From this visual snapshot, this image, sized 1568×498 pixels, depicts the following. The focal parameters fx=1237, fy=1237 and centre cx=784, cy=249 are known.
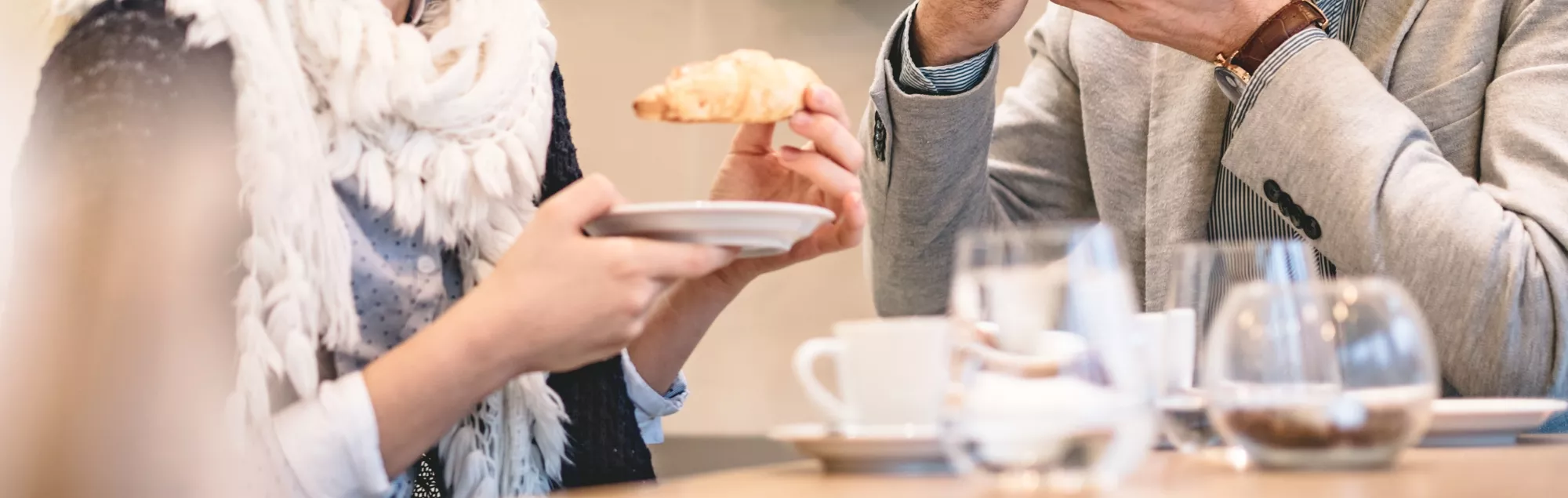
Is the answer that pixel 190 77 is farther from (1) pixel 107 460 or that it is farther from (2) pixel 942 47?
(2) pixel 942 47

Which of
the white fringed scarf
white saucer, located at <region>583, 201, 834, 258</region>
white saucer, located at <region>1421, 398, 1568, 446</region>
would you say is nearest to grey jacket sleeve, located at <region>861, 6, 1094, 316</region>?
the white fringed scarf

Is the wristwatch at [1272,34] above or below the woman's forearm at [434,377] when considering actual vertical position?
above

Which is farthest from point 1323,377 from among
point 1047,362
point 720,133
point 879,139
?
point 720,133

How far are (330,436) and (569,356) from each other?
173 millimetres

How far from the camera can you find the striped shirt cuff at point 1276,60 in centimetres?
114

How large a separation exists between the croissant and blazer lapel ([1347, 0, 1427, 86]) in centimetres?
73

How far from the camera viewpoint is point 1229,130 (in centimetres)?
137

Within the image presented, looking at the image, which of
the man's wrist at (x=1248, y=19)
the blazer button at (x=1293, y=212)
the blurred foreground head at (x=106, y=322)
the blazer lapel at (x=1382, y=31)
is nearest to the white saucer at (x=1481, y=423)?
the blazer button at (x=1293, y=212)

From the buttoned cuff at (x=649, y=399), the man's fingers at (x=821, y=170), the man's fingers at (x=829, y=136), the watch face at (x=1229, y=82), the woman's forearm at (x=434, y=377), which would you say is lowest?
the buttoned cuff at (x=649, y=399)

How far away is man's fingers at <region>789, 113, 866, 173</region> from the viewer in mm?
1017

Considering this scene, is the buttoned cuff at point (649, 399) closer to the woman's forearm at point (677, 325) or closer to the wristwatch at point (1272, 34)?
the woman's forearm at point (677, 325)

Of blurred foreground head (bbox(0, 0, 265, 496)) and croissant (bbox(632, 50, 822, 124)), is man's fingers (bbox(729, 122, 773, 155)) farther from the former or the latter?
blurred foreground head (bbox(0, 0, 265, 496))

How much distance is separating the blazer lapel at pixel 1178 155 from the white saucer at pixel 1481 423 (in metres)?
0.68

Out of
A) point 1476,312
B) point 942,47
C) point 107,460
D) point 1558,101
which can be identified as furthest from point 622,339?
point 1558,101
